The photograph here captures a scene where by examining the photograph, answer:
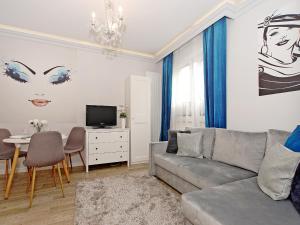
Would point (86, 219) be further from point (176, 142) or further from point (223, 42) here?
point (223, 42)

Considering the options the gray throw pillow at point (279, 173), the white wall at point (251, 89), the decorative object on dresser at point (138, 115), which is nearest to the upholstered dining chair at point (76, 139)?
the decorative object on dresser at point (138, 115)

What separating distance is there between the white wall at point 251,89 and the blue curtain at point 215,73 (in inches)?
4.1

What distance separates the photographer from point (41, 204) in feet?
6.86

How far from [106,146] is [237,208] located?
2853 millimetres

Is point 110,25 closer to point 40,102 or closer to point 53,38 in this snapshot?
point 53,38

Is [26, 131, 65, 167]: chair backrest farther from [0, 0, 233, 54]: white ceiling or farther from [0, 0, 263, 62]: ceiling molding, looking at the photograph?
[0, 0, 263, 62]: ceiling molding

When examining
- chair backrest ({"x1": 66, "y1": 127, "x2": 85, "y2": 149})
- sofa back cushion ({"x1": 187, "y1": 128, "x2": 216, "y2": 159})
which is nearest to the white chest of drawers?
chair backrest ({"x1": 66, "y1": 127, "x2": 85, "y2": 149})

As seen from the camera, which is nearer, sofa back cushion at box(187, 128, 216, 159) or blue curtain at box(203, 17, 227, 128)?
sofa back cushion at box(187, 128, 216, 159)

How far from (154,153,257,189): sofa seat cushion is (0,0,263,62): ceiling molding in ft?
7.42

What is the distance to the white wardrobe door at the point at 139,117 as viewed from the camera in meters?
3.96

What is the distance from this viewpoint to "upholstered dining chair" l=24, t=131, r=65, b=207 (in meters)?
2.14

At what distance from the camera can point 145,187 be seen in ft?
8.30

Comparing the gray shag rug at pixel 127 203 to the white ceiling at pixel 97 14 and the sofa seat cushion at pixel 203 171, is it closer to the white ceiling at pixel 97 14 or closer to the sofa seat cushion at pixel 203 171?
the sofa seat cushion at pixel 203 171

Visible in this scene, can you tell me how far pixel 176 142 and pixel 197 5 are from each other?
2175 millimetres
